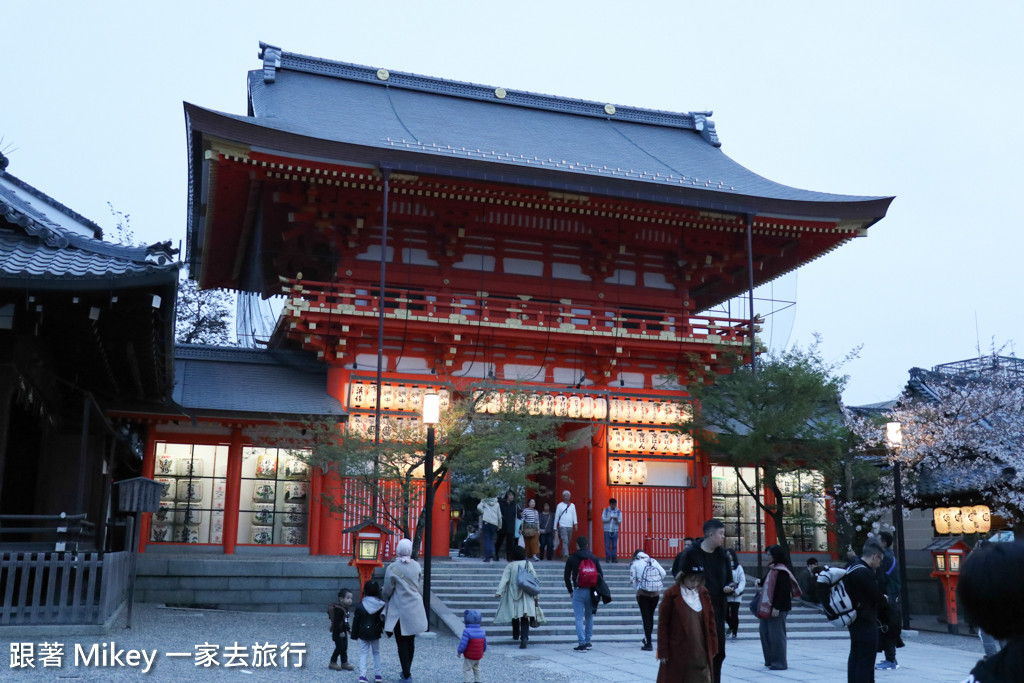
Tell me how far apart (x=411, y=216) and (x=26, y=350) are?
12224mm

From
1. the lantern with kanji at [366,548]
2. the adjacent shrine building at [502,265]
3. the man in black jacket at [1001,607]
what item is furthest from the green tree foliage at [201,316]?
the man in black jacket at [1001,607]

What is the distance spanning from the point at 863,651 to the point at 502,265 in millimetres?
16514

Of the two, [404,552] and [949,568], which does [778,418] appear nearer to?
[949,568]

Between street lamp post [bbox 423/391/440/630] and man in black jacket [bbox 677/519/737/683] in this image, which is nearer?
man in black jacket [bbox 677/519/737/683]

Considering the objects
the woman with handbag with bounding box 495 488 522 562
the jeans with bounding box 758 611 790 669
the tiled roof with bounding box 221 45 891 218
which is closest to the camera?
the jeans with bounding box 758 611 790 669

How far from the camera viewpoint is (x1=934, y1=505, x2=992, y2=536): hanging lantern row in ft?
66.7

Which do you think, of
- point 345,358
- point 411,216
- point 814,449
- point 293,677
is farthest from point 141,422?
point 814,449

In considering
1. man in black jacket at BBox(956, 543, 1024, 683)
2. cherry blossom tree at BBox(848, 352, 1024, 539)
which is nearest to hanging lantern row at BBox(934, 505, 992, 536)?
cherry blossom tree at BBox(848, 352, 1024, 539)

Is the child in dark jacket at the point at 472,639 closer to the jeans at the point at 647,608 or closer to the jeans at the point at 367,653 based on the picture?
the jeans at the point at 367,653

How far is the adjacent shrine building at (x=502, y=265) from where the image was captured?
2009 cm

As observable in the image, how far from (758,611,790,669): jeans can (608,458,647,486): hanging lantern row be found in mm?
10529

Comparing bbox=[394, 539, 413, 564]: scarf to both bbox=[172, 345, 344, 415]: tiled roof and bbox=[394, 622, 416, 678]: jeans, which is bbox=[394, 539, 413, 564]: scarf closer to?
bbox=[394, 622, 416, 678]: jeans

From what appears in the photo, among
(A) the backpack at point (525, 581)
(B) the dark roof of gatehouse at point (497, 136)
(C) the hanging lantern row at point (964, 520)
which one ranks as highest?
(B) the dark roof of gatehouse at point (497, 136)

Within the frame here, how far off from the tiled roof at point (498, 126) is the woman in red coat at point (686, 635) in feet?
46.2
